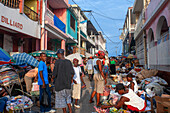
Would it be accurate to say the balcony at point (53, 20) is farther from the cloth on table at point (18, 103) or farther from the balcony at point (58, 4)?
the cloth on table at point (18, 103)

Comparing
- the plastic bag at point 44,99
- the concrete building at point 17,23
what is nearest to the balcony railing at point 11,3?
the concrete building at point 17,23

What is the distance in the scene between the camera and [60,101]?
3.92m

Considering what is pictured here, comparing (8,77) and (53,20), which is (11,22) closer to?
(8,77)

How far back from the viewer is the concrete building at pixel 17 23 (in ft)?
23.9

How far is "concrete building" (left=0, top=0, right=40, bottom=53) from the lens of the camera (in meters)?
7.27

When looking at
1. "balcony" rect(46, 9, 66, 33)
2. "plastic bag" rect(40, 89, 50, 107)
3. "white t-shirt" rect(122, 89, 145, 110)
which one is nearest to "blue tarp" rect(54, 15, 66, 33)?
"balcony" rect(46, 9, 66, 33)

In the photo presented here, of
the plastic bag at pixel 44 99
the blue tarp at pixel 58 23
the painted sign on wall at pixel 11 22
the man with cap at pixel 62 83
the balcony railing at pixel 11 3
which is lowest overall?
the plastic bag at pixel 44 99

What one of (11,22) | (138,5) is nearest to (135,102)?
(11,22)

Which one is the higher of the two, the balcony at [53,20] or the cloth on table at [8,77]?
the balcony at [53,20]

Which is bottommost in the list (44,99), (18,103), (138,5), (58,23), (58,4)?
(44,99)

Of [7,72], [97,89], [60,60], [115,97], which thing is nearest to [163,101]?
[115,97]

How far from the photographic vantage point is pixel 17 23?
26.5ft

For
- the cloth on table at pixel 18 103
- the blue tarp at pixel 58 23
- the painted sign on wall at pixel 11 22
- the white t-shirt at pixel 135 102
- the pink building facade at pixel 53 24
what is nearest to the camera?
the cloth on table at pixel 18 103

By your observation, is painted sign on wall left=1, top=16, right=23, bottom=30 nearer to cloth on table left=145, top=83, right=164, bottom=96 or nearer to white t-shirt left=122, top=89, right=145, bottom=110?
white t-shirt left=122, top=89, right=145, bottom=110
